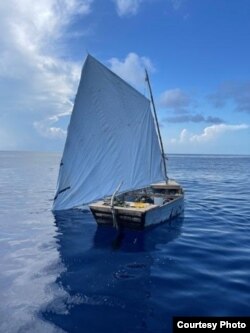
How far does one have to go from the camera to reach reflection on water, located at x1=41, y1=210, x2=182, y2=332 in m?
10.4

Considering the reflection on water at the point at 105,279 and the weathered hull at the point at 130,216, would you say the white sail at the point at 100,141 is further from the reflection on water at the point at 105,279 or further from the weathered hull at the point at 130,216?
the reflection on water at the point at 105,279

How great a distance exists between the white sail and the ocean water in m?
3.41

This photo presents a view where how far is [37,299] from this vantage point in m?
11.9

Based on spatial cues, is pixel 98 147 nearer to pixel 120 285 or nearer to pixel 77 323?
pixel 120 285

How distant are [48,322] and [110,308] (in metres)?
2.22

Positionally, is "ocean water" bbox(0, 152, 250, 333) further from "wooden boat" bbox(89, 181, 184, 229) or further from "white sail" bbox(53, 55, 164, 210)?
"white sail" bbox(53, 55, 164, 210)

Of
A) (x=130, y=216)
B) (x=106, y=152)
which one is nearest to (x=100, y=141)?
(x=106, y=152)

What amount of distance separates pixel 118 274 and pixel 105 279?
32.0 inches

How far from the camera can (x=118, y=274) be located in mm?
14461

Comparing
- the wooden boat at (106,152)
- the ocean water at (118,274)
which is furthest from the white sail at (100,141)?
the ocean water at (118,274)

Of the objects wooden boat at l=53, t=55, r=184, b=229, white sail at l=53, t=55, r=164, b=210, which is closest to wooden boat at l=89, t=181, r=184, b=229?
wooden boat at l=53, t=55, r=184, b=229

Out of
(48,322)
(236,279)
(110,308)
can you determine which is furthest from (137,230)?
(48,322)

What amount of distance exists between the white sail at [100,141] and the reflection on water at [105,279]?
3226 mm

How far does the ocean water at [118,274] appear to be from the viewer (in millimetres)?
10703
